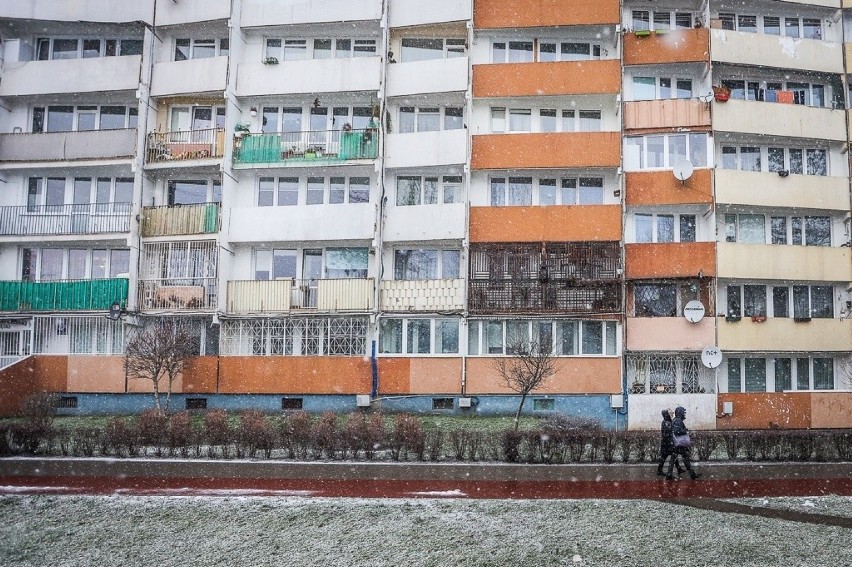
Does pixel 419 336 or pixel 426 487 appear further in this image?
pixel 419 336

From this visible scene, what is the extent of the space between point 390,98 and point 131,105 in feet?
33.4

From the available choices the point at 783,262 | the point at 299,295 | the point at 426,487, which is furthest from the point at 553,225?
the point at 426,487

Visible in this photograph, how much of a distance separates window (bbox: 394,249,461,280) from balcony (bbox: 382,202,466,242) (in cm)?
94

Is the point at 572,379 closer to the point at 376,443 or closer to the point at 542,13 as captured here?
the point at 376,443

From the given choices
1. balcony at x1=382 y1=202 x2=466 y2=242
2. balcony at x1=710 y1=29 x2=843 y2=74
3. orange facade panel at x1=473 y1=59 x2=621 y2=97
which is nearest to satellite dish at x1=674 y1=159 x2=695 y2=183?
orange facade panel at x1=473 y1=59 x2=621 y2=97

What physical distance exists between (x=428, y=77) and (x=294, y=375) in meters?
11.6

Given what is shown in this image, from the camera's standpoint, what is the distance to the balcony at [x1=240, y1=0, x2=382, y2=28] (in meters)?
30.3

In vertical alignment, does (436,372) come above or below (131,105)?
below

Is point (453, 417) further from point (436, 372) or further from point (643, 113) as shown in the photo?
point (643, 113)

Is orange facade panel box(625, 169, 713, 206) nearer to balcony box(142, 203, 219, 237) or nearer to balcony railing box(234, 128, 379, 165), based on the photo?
balcony railing box(234, 128, 379, 165)

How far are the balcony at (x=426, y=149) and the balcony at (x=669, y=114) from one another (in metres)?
5.93

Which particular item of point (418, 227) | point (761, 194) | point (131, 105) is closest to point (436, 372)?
point (418, 227)

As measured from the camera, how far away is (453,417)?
27.0 meters

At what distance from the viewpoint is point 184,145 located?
30.8m
